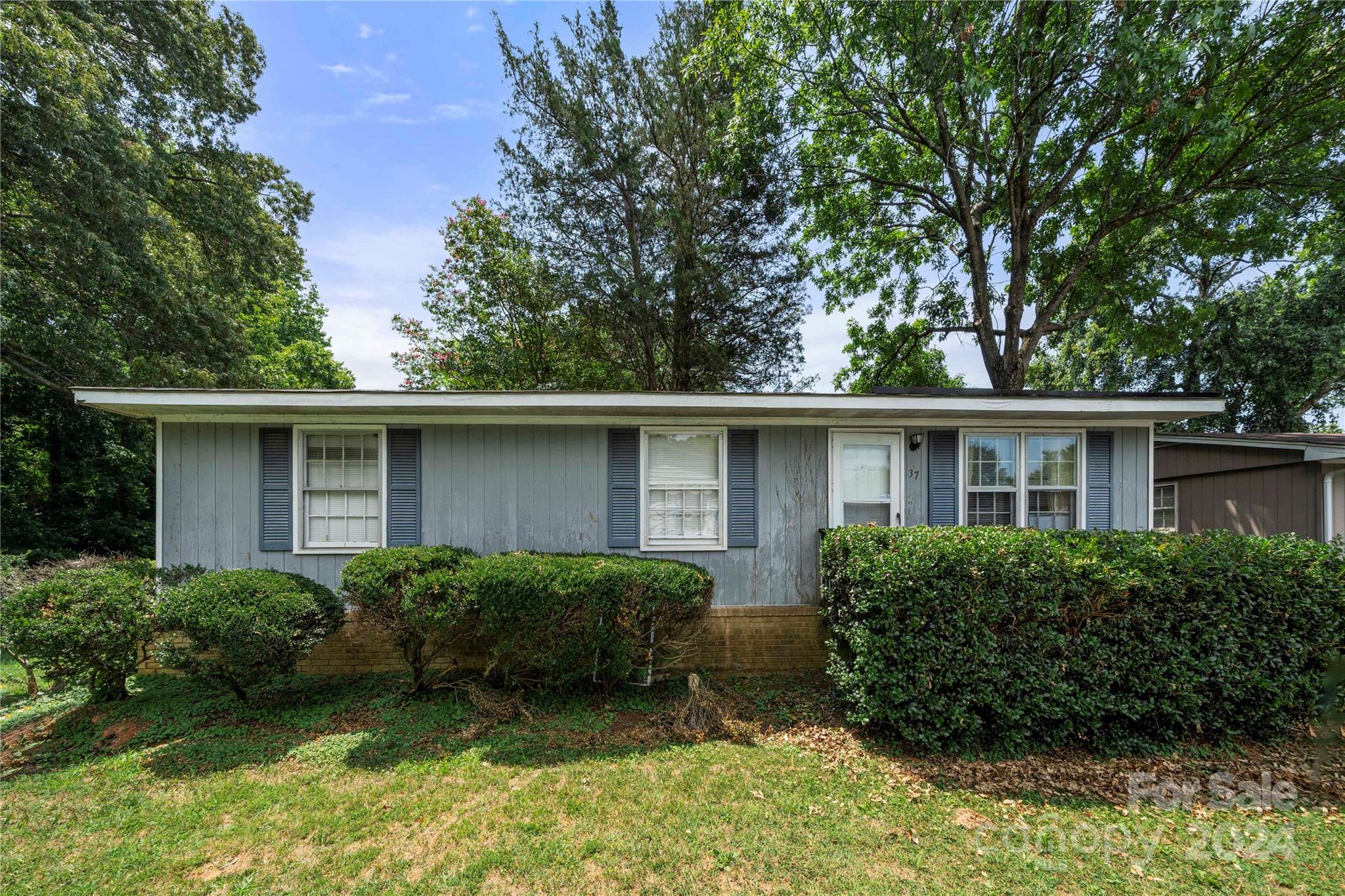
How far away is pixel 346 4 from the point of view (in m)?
6.12

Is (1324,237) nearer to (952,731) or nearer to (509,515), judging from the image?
(952,731)

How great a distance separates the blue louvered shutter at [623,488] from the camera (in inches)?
205

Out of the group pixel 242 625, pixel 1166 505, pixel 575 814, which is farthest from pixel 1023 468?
pixel 242 625

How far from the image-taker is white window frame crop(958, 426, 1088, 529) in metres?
5.51

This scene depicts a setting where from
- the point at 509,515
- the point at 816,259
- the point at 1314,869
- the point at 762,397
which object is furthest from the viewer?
the point at 816,259

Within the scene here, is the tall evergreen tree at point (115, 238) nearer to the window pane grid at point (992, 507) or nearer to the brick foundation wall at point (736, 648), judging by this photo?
the brick foundation wall at point (736, 648)

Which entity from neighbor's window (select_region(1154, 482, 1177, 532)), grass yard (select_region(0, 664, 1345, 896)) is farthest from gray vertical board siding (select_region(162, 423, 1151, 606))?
neighbor's window (select_region(1154, 482, 1177, 532))

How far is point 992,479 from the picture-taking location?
18.3 feet

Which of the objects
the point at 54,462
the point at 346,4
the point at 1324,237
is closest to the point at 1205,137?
the point at 1324,237

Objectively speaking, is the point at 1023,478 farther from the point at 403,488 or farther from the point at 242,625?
the point at 242,625

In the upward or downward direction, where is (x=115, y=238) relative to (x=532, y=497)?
upward

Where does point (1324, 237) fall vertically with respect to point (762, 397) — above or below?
above

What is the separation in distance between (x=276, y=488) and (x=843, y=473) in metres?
6.05

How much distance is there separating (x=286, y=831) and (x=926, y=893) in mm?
3457
